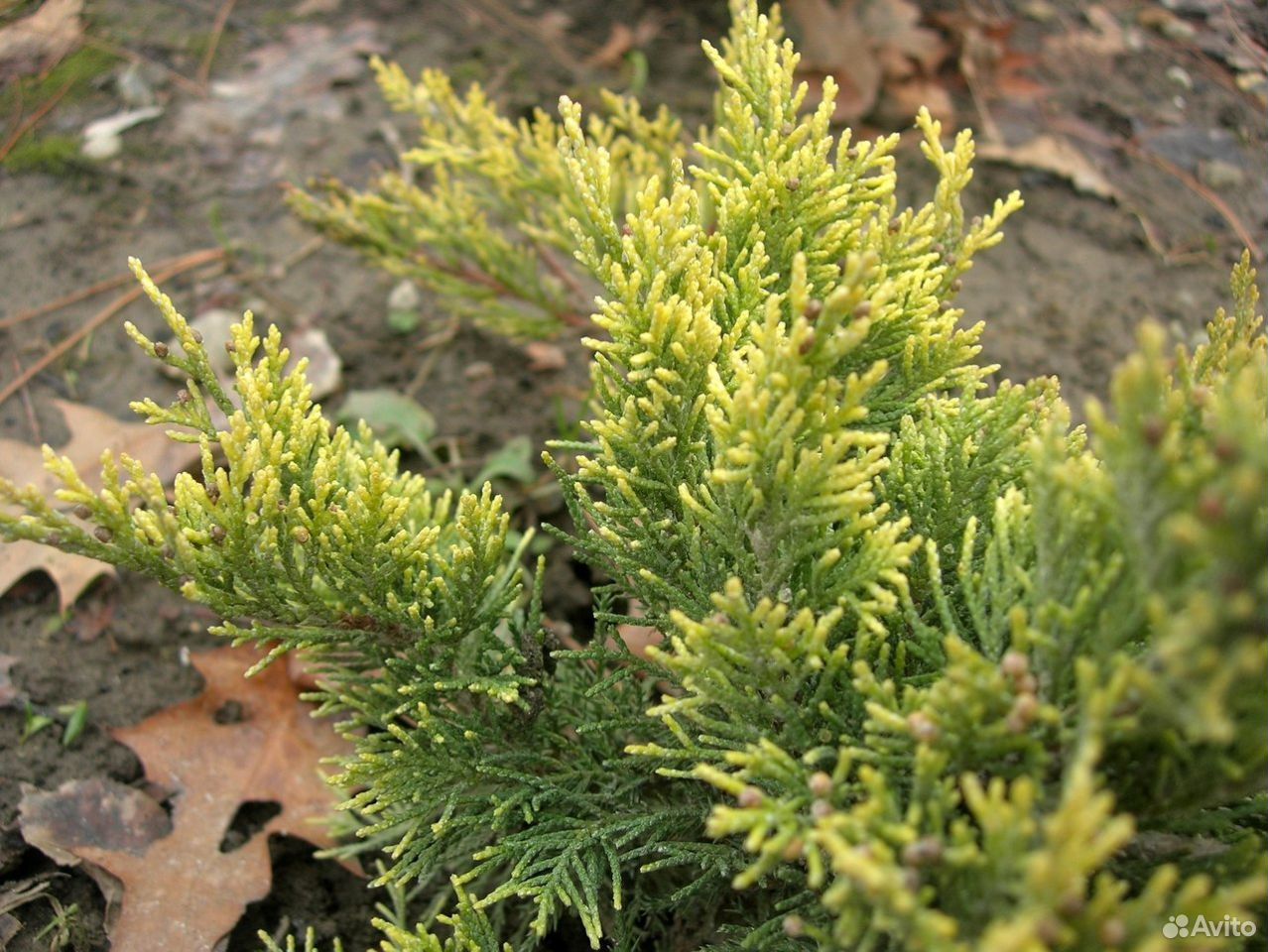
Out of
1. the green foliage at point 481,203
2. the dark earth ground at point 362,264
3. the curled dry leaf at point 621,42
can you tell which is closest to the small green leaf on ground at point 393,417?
the dark earth ground at point 362,264

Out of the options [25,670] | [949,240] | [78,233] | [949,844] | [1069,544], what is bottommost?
[25,670]

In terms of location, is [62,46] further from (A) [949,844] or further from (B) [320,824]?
(A) [949,844]

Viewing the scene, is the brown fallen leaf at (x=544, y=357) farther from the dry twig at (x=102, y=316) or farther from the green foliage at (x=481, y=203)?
the dry twig at (x=102, y=316)

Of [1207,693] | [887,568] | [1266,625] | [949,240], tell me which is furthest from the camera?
[949,240]

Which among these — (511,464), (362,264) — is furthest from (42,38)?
(511,464)

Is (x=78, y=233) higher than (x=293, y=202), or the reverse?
(x=293, y=202)

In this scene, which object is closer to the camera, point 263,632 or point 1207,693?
point 1207,693

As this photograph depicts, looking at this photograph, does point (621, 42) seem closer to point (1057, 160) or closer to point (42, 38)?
point (1057, 160)

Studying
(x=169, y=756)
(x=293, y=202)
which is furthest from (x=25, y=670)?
(x=293, y=202)
